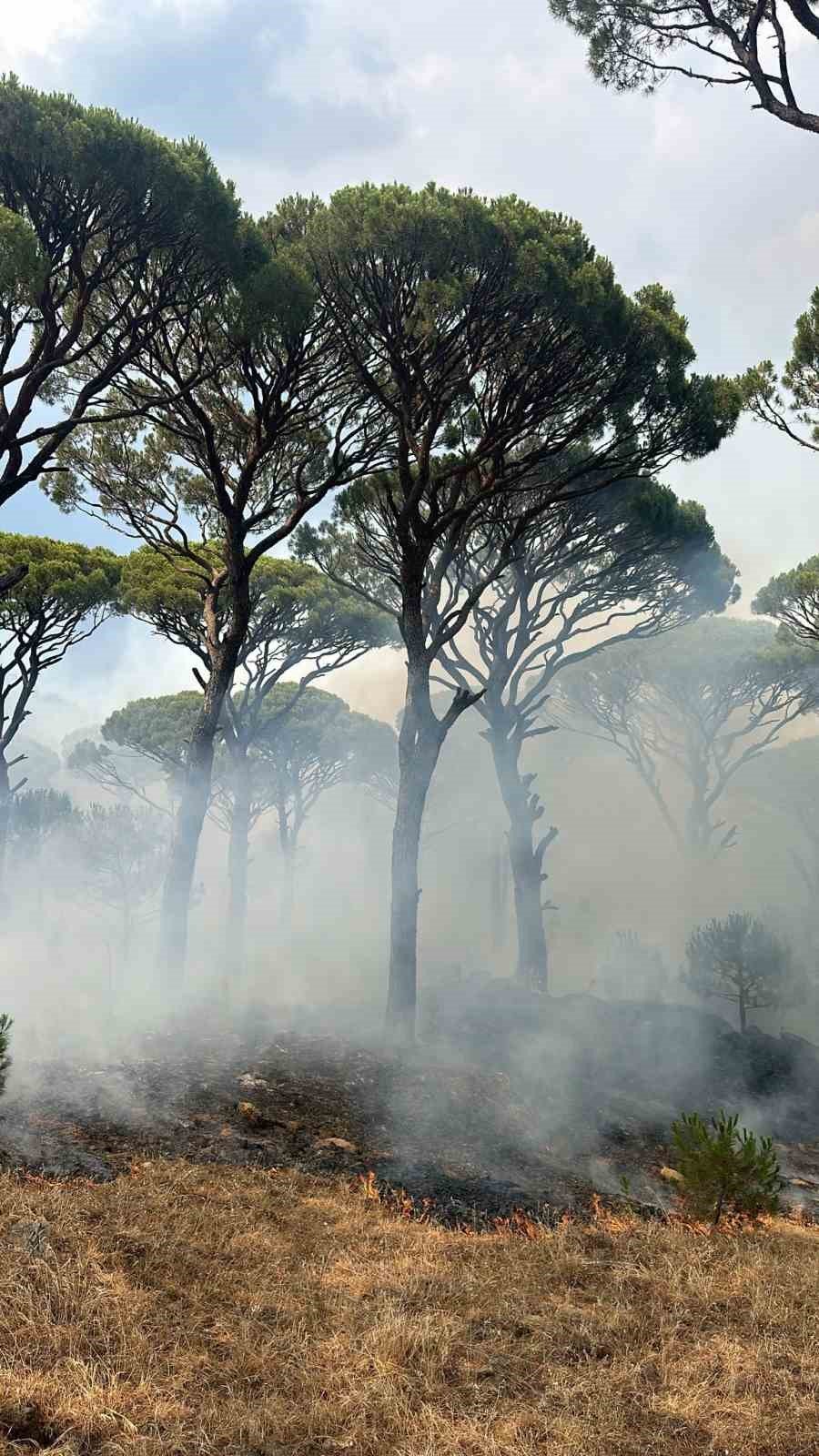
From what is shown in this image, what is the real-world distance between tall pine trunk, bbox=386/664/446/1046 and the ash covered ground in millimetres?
722

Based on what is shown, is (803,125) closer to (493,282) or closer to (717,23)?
(717,23)

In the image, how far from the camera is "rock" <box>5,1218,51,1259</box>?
17.5ft

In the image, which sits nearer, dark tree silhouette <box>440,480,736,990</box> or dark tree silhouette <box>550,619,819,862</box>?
dark tree silhouette <box>440,480,736,990</box>

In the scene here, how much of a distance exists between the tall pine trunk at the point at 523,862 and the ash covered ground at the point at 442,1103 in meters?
2.65

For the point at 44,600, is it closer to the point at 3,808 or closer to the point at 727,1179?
the point at 3,808

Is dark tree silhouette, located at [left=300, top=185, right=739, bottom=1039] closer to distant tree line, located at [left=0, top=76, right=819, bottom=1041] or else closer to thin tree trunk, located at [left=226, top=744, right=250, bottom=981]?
distant tree line, located at [left=0, top=76, right=819, bottom=1041]

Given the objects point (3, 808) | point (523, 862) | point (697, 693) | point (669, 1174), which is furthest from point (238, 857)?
point (697, 693)

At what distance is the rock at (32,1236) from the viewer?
534 centimetres

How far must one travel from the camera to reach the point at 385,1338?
4895 mm

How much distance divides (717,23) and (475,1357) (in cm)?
1298

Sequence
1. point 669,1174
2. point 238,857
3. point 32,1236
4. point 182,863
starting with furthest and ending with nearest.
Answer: point 238,857, point 182,863, point 669,1174, point 32,1236

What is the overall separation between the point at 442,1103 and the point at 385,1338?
726 cm

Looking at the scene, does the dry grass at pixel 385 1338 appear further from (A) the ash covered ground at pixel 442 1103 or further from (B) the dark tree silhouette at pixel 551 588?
(B) the dark tree silhouette at pixel 551 588

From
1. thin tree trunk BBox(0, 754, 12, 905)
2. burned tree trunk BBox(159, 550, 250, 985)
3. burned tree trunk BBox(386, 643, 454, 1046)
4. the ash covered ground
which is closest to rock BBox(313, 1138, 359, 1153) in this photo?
the ash covered ground
